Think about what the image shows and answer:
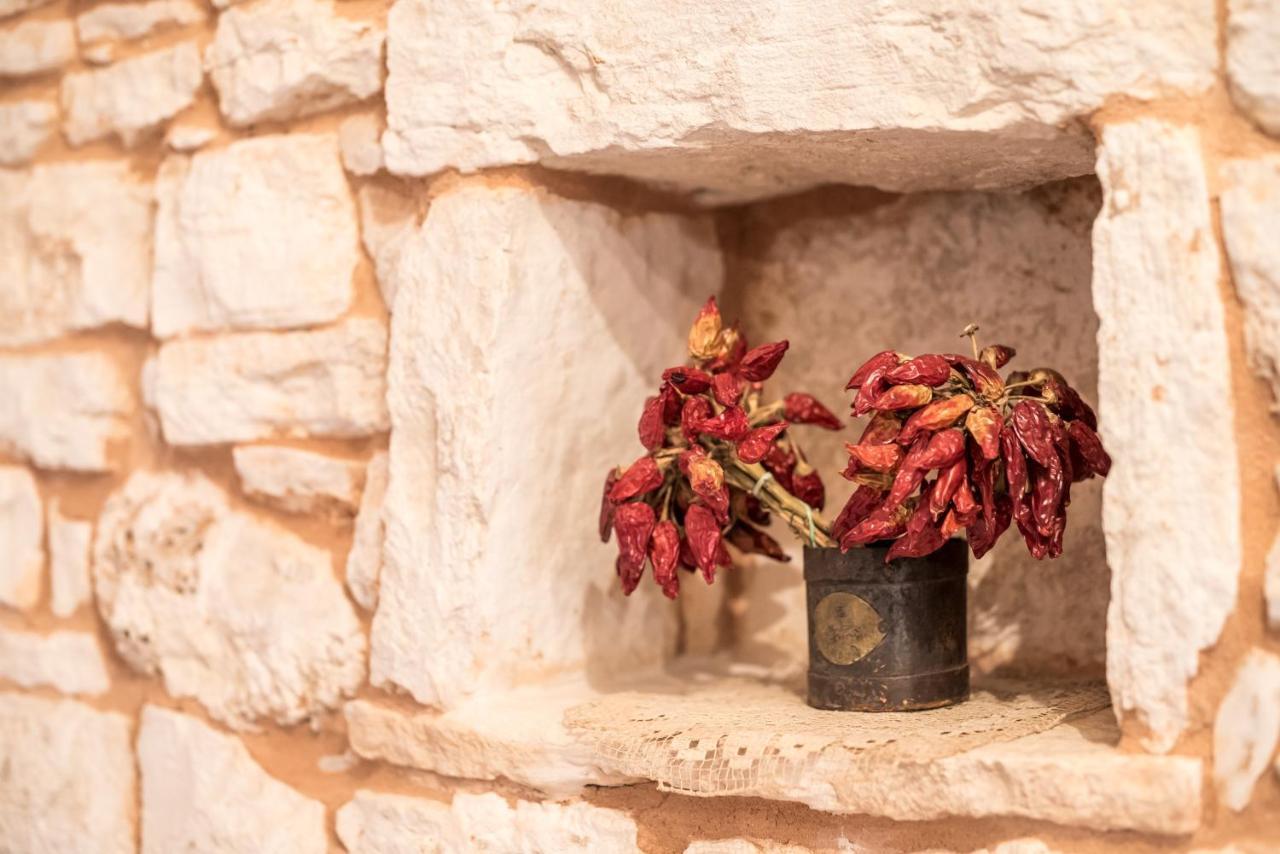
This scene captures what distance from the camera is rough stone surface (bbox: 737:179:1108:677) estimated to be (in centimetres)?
156

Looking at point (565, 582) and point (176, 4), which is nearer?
point (565, 582)

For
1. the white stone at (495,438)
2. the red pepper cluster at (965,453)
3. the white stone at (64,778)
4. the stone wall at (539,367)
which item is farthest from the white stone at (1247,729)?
the white stone at (64,778)

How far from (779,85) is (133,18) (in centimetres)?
96

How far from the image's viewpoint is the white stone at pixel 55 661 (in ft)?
6.05

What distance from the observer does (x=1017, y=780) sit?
1.16m

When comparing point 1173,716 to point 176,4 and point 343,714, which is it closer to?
point 343,714

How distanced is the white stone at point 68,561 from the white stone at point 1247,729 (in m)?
1.43

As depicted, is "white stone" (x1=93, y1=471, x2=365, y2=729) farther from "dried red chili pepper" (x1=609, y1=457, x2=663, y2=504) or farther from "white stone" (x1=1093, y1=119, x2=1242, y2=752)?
"white stone" (x1=1093, y1=119, x2=1242, y2=752)

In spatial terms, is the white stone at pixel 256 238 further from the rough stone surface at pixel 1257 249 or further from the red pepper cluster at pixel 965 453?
the rough stone surface at pixel 1257 249

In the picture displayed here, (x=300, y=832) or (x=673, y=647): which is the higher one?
(x=673, y=647)

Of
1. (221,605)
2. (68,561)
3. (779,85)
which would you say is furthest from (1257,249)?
(68,561)

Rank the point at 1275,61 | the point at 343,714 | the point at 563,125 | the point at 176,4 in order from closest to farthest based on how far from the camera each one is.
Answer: the point at 1275,61 → the point at 563,125 → the point at 343,714 → the point at 176,4

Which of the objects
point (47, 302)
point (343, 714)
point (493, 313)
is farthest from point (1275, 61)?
point (47, 302)

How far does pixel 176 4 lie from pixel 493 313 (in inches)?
26.3
